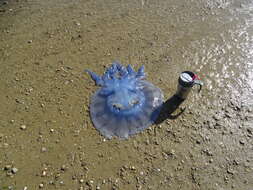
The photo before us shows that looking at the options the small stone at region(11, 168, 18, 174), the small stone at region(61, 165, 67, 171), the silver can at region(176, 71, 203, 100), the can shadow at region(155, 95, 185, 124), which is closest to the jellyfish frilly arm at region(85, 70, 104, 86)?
the can shadow at region(155, 95, 185, 124)

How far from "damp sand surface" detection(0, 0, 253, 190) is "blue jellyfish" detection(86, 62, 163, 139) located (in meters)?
0.12

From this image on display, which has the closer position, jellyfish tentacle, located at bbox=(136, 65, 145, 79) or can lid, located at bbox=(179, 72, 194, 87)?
can lid, located at bbox=(179, 72, 194, 87)

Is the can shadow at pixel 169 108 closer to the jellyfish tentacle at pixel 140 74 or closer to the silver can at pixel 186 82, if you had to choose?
the silver can at pixel 186 82

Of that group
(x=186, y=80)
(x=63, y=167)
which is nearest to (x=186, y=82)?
(x=186, y=80)

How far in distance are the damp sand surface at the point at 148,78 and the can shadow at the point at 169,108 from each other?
0.02 m

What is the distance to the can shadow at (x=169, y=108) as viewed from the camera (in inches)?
130

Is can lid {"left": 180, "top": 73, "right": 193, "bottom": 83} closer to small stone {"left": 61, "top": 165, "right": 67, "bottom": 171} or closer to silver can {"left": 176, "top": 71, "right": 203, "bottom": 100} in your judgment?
silver can {"left": 176, "top": 71, "right": 203, "bottom": 100}

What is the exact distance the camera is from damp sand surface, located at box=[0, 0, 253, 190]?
291 centimetres

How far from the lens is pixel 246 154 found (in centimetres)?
299

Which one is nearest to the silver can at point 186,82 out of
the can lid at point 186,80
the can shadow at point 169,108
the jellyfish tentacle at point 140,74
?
the can lid at point 186,80

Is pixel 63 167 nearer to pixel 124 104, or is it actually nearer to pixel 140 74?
pixel 124 104

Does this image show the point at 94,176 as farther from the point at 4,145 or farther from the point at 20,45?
the point at 20,45

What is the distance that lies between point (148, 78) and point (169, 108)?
61 cm

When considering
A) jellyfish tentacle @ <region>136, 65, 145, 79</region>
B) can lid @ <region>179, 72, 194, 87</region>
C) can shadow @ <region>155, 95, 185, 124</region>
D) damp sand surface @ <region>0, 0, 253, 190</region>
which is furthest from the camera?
jellyfish tentacle @ <region>136, 65, 145, 79</region>
